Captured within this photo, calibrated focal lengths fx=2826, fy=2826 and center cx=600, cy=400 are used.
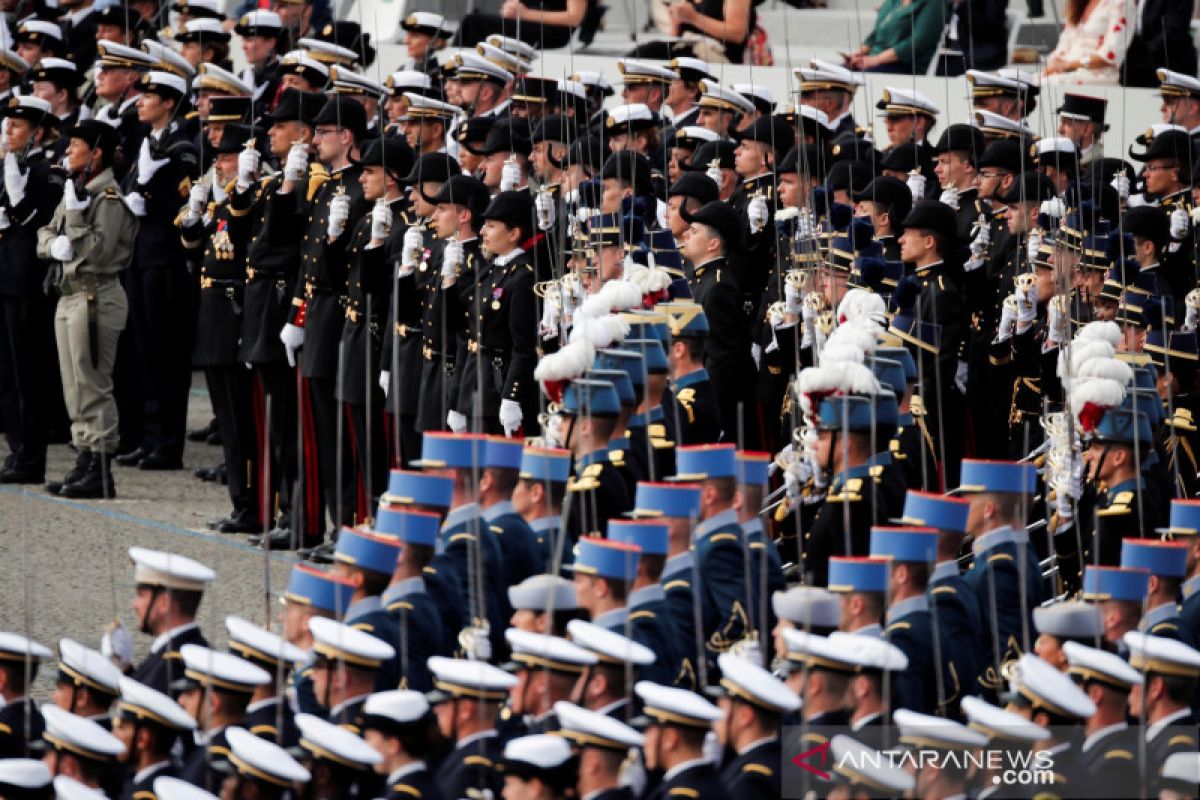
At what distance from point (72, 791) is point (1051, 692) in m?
3.07

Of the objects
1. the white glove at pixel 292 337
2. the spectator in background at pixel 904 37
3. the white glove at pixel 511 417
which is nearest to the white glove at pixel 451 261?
the white glove at pixel 511 417

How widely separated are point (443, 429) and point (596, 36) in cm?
822

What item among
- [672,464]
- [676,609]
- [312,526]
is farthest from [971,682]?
[312,526]

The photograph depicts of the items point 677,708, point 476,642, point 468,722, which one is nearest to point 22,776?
point 468,722

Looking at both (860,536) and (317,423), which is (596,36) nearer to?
(317,423)

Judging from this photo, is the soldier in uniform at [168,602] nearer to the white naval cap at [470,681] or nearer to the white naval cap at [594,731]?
the white naval cap at [470,681]

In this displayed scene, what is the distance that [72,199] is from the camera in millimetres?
15430

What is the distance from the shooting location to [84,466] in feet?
51.4

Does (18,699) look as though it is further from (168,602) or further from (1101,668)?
(1101,668)

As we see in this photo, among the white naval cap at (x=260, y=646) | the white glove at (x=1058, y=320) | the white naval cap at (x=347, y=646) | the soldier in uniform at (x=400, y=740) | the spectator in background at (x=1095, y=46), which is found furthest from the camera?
the spectator in background at (x=1095, y=46)

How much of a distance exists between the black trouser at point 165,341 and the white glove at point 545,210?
3055 millimetres

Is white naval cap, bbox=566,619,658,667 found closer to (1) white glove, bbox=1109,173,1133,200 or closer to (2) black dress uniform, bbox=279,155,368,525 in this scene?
(2) black dress uniform, bbox=279,155,368,525

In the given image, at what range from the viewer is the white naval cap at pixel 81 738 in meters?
9.05

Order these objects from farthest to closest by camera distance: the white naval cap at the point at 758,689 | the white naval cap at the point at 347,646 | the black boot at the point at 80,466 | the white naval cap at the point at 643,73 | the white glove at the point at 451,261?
the white naval cap at the point at 643,73, the black boot at the point at 80,466, the white glove at the point at 451,261, the white naval cap at the point at 347,646, the white naval cap at the point at 758,689
